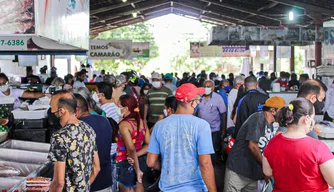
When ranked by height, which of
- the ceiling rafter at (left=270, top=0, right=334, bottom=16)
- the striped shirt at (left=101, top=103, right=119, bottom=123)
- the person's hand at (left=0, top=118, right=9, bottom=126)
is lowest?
the person's hand at (left=0, top=118, right=9, bottom=126)

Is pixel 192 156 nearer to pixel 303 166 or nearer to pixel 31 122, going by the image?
pixel 303 166

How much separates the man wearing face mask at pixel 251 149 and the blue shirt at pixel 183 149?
901 millimetres

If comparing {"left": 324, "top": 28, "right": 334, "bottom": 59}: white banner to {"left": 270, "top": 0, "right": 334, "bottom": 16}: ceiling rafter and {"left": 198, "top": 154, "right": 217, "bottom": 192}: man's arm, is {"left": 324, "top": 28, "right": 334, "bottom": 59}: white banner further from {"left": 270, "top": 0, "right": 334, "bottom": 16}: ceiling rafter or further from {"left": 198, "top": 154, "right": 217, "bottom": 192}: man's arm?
{"left": 198, "top": 154, "right": 217, "bottom": 192}: man's arm

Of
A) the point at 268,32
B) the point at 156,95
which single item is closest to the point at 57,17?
the point at 156,95

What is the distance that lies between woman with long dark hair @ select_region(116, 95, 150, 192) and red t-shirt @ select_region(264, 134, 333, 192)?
1994 mm

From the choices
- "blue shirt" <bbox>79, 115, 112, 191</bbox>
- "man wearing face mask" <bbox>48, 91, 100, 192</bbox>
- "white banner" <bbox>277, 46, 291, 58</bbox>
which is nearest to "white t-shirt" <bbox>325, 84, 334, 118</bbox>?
"blue shirt" <bbox>79, 115, 112, 191</bbox>

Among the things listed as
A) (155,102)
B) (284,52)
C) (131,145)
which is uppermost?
(284,52)

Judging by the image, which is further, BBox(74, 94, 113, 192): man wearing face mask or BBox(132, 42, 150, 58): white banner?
BBox(132, 42, 150, 58): white banner

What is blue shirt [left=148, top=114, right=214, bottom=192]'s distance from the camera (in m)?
4.01

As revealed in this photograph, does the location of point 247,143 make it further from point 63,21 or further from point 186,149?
point 63,21

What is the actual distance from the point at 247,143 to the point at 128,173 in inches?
54.8

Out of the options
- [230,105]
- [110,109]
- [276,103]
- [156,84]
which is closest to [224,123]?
[230,105]

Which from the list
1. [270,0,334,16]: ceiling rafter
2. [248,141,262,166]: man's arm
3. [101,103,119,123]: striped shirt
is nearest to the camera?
[248,141,262,166]: man's arm

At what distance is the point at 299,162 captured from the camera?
346 centimetres
